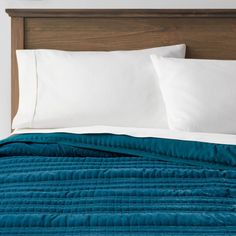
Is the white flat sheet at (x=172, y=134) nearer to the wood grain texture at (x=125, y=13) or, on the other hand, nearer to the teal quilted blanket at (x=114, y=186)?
the teal quilted blanket at (x=114, y=186)

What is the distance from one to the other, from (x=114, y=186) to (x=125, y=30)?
1241mm

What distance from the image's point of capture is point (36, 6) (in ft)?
7.47

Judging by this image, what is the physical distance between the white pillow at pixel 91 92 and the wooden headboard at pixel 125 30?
0.20 meters

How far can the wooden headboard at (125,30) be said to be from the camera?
2.11 m

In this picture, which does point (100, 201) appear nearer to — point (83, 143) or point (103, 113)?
point (83, 143)

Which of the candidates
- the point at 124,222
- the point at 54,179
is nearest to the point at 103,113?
the point at 54,179

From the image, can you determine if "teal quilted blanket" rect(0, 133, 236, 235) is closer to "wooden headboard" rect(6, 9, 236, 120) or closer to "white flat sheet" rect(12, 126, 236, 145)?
"white flat sheet" rect(12, 126, 236, 145)

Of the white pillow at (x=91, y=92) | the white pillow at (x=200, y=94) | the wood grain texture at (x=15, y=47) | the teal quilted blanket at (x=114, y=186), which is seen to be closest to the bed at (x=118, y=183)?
the teal quilted blanket at (x=114, y=186)

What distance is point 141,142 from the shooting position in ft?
4.46

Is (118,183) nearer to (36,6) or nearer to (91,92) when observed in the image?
(91,92)

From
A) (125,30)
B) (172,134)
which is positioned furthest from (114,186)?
(125,30)

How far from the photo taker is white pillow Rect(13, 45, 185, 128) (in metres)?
1.86

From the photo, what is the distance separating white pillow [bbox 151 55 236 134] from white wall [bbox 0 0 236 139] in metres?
0.52

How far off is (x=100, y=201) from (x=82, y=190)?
81 millimetres
